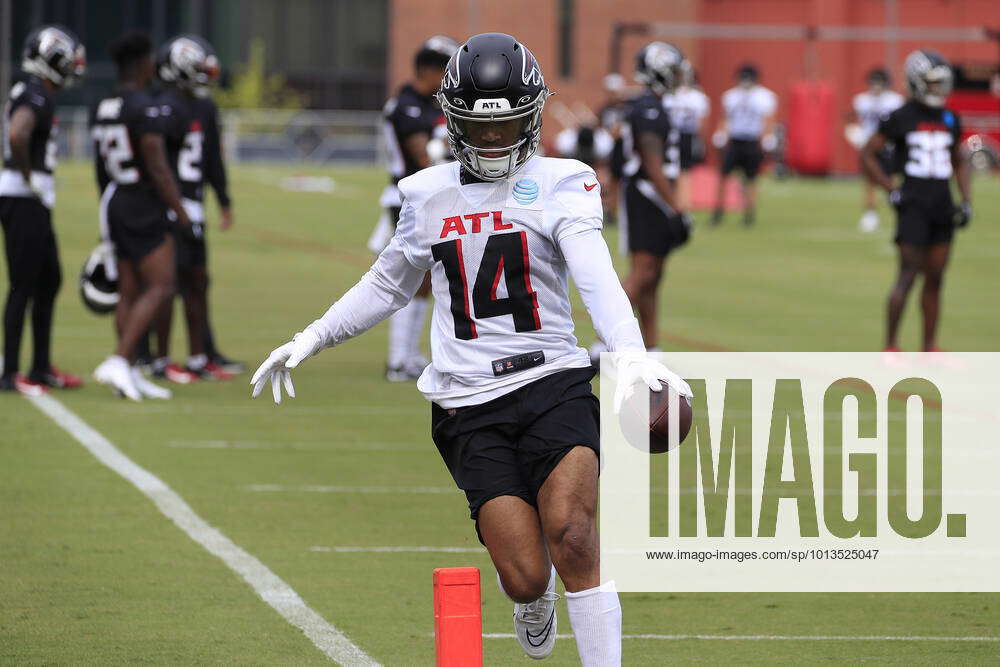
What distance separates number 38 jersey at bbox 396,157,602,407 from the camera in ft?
16.7

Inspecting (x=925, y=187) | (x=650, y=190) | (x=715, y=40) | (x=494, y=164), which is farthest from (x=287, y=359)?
(x=715, y=40)

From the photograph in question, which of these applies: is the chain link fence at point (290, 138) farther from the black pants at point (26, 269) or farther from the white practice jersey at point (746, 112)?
the black pants at point (26, 269)

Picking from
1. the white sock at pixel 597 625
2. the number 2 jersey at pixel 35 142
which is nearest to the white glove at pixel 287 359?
the white sock at pixel 597 625

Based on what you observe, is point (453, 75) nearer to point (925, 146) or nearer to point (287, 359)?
point (287, 359)

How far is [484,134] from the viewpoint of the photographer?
513 cm

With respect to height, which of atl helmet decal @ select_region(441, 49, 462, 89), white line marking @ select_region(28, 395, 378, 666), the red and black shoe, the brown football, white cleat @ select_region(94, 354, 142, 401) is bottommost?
white line marking @ select_region(28, 395, 378, 666)

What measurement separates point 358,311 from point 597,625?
4.31ft

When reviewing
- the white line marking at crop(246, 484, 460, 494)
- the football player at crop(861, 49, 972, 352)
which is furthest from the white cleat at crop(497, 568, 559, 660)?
the football player at crop(861, 49, 972, 352)

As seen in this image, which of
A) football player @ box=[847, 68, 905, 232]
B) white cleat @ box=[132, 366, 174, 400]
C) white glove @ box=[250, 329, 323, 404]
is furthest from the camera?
football player @ box=[847, 68, 905, 232]

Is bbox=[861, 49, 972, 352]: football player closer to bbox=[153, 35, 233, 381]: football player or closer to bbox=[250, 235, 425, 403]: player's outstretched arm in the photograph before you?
bbox=[153, 35, 233, 381]: football player

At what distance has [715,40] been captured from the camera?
56.3 meters

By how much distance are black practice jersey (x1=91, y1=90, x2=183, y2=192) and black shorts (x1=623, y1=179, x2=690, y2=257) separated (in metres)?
3.39

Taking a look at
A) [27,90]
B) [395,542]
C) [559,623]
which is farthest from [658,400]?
[27,90]

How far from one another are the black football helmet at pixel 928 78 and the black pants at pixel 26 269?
20.8 ft
